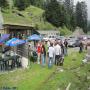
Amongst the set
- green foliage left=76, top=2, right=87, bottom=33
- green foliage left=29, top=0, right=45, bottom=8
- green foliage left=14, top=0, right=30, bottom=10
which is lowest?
green foliage left=76, top=2, right=87, bottom=33

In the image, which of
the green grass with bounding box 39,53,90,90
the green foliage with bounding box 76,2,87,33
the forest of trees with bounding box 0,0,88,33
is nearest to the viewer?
the green grass with bounding box 39,53,90,90

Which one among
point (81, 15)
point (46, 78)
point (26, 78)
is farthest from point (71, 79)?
point (81, 15)

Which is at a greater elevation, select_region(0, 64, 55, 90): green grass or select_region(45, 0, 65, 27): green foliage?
select_region(0, 64, 55, 90): green grass

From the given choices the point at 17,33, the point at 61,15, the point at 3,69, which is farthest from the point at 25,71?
the point at 61,15

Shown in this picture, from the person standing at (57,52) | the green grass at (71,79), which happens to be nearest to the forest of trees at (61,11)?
the person standing at (57,52)

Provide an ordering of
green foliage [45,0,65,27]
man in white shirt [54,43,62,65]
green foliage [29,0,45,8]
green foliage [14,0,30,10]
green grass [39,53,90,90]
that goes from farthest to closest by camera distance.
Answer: green foliage [29,0,45,8], green foliage [14,0,30,10], green foliage [45,0,65,27], man in white shirt [54,43,62,65], green grass [39,53,90,90]

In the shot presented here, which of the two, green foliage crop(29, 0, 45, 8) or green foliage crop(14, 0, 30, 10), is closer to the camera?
green foliage crop(14, 0, 30, 10)

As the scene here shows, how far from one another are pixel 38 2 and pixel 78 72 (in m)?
147

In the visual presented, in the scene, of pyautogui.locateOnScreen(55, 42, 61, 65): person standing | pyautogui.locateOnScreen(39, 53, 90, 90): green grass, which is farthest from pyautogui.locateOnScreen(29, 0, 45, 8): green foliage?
pyautogui.locateOnScreen(39, 53, 90, 90): green grass

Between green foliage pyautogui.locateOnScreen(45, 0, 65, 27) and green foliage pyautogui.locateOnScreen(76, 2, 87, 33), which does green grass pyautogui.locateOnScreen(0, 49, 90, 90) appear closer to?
green foliage pyautogui.locateOnScreen(45, 0, 65, 27)

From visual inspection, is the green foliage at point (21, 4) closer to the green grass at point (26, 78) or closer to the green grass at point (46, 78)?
the green grass at point (46, 78)

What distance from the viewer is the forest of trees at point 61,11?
125875 mm

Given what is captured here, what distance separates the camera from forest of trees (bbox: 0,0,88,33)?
413ft

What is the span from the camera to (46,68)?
29.8 m
